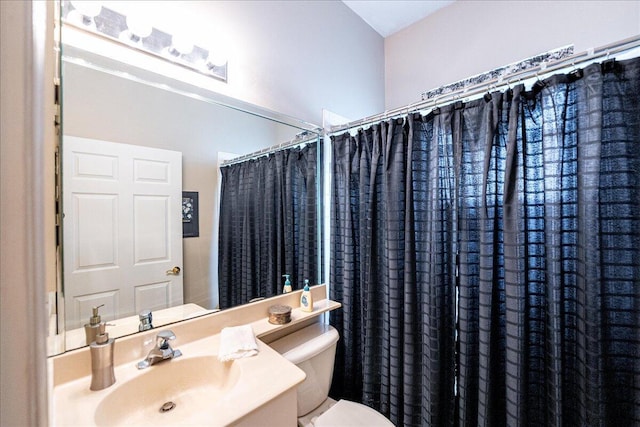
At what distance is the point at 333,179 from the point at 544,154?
3.41 ft

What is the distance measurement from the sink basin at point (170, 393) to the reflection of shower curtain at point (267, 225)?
12.4 inches

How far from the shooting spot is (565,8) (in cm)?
141

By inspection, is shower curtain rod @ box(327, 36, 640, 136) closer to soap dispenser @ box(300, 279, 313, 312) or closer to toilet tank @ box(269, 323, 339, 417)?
soap dispenser @ box(300, 279, 313, 312)

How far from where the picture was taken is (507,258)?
1073mm

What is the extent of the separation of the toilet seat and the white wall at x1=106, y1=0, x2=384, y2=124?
5.17ft

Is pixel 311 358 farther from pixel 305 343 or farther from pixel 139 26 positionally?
pixel 139 26

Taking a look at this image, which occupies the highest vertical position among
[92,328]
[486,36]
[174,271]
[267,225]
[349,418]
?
[486,36]

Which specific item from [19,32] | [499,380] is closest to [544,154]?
[499,380]

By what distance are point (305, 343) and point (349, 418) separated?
15.0 inches

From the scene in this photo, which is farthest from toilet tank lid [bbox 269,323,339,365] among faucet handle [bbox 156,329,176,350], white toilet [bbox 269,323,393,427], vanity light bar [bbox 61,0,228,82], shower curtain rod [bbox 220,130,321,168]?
vanity light bar [bbox 61,0,228,82]

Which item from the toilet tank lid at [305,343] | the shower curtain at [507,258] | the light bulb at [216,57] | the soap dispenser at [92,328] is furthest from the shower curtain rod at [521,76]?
the soap dispenser at [92,328]

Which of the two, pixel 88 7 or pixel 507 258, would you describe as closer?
pixel 88 7

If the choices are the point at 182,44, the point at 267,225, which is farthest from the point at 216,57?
the point at 267,225

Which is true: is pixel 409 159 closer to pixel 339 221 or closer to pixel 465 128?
pixel 465 128
